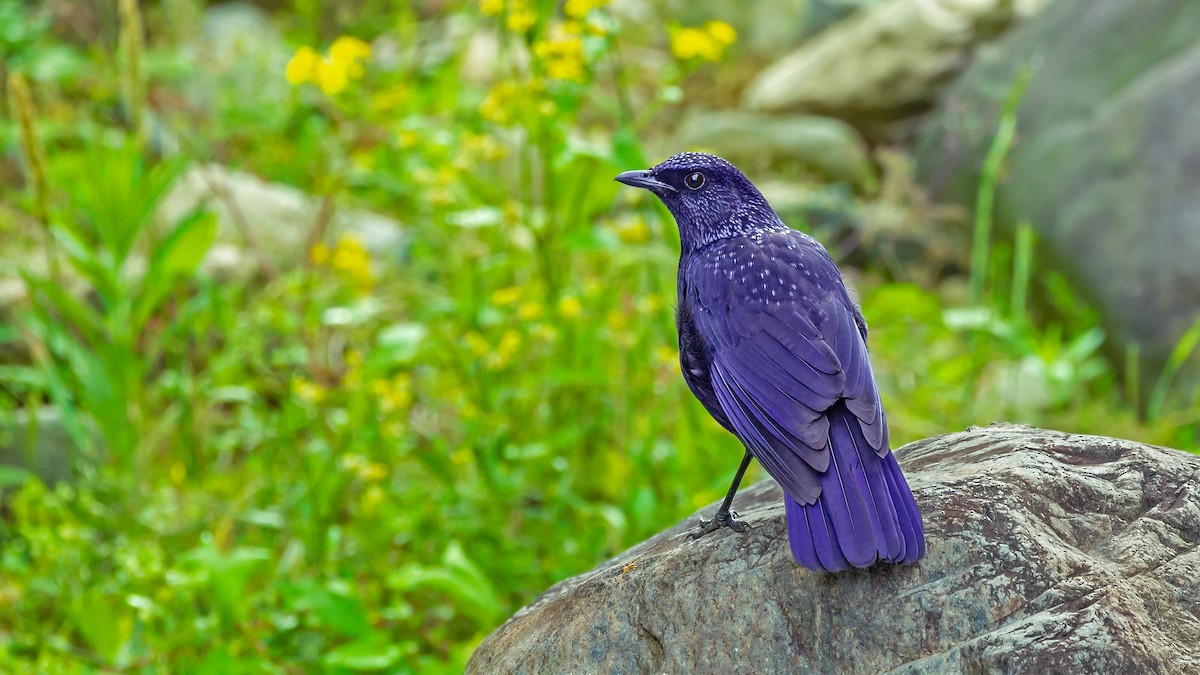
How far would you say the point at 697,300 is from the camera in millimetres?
2875

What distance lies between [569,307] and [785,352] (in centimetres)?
184

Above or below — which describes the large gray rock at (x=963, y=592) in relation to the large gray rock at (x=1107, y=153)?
below

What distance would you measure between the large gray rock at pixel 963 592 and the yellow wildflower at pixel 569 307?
5.55 feet

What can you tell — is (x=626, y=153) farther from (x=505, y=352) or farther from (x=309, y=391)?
(x=309, y=391)

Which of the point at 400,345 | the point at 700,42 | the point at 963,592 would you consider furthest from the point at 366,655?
the point at 700,42

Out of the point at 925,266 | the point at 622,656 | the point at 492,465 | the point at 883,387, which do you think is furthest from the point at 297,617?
the point at 925,266

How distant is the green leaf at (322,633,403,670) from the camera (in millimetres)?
3352

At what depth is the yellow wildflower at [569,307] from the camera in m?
4.36

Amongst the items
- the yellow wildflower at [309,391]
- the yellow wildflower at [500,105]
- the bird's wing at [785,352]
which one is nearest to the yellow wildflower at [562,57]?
the yellow wildflower at [500,105]

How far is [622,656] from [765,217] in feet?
4.12

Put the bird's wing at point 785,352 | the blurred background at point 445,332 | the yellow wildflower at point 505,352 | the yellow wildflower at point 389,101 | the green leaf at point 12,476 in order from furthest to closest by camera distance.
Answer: the yellow wildflower at point 389,101
the green leaf at point 12,476
the yellow wildflower at point 505,352
the blurred background at point 445,332
the bird's wing at point 785,352

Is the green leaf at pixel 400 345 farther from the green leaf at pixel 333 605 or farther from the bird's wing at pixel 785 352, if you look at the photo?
the bird's wing at pixel 785 352

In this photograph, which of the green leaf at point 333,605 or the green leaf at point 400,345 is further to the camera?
the green leaf at point 400,345

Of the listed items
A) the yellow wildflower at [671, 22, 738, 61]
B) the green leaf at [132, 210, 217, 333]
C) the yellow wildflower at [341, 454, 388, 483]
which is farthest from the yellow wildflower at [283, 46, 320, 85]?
the yellow wildflower at [341, 454, 388, 483]
